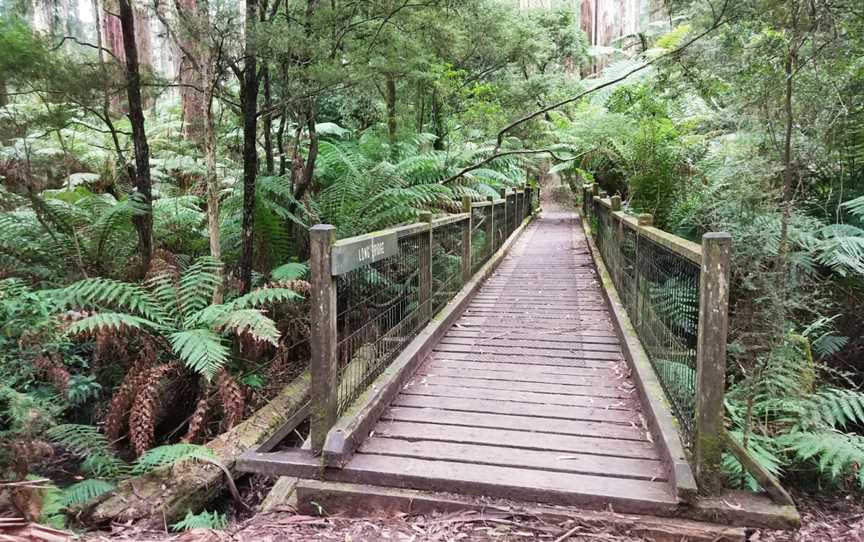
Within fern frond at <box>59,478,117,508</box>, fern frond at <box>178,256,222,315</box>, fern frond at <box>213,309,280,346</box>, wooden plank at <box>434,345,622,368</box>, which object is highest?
fern frond at <box>178,256,222,315</box>

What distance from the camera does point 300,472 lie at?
314 centimetres

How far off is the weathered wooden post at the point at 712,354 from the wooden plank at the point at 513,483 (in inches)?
9.8

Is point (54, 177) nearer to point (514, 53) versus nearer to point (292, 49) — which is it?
point (292, 49)

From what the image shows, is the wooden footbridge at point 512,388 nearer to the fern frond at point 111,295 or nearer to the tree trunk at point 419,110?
the fern frond at point 111,295

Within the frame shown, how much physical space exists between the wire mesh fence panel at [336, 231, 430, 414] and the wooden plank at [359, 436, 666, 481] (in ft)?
1.38

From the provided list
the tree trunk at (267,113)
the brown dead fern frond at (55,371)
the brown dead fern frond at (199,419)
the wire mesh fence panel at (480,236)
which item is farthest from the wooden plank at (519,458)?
the wire mesh fence panel at (480,236)

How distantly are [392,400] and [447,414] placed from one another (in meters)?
0.46

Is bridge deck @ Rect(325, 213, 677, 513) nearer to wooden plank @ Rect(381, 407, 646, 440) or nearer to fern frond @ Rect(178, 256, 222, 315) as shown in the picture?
wooden plank @ Rect(381, 407, 646, 440)

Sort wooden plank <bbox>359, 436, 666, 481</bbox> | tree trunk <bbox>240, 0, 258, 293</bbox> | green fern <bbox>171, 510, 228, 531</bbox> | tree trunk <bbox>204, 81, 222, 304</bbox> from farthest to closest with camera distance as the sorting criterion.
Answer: tree trunk <bbox>240, 0, 258, 293</bbox> < tree trunk <bbox>204, 81, 222, 304</bbox> < green fern <bbox>171, 510, 228, 531</bbox> < wooden plank <bbox>359, 436, 666, 481</bbox>

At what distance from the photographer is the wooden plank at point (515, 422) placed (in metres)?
3.60

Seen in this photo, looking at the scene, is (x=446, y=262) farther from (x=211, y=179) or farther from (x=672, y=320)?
(x=672, y=320)

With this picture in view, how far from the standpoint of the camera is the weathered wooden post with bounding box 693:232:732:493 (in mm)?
2701

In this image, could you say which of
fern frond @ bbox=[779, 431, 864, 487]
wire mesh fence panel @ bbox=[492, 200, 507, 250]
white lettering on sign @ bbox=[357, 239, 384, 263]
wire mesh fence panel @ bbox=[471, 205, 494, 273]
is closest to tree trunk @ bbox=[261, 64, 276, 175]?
white lettering on sign @ bbox=[357, 239, 384, 263]

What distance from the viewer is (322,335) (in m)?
3.16
